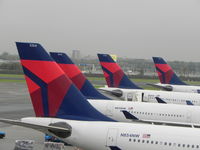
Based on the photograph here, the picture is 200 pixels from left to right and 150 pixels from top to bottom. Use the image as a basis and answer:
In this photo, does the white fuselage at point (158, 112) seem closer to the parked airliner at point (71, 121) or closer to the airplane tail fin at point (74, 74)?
the airplane tail fin at point (74, 74)

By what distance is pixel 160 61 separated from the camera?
58.0 m

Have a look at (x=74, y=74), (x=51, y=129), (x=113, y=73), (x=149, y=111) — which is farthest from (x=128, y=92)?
(x=51, y=129)

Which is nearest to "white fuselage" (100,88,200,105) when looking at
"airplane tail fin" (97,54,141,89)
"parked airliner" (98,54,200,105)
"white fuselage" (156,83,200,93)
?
"parked airliner" (98,54,200,105)

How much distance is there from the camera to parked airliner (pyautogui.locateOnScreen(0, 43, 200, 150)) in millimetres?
16578

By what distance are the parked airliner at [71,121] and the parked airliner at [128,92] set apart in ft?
67.8

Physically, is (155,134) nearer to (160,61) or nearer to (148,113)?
(148,113)

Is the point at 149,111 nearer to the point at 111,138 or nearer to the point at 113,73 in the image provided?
the point at 111,138

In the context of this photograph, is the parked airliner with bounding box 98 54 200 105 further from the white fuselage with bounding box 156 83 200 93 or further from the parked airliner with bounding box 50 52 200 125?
the white fuselage with bounding box 156 83 200 93

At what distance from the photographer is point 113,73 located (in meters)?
44.3

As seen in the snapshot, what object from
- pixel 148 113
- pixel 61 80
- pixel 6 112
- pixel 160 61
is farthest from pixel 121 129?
pixel 160 61

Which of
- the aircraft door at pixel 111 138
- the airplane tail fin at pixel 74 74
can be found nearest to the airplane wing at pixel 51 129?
the aircraft door at pixel 111 138

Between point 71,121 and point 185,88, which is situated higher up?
point 71,121

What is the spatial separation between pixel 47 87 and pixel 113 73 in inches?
1064

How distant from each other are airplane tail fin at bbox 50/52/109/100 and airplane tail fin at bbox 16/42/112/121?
12.3m
